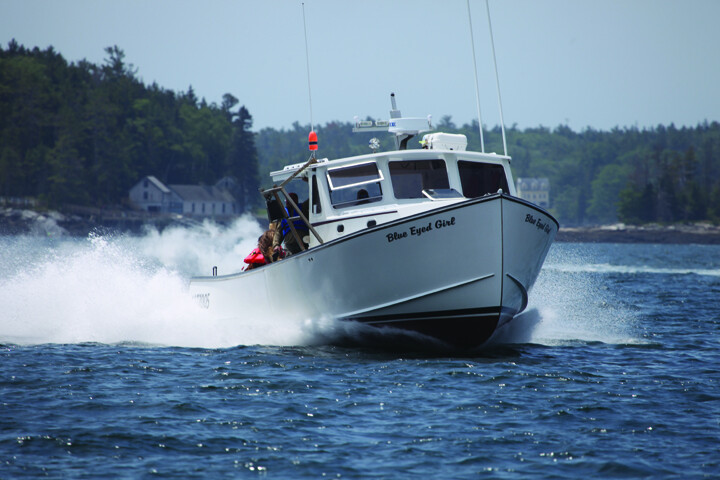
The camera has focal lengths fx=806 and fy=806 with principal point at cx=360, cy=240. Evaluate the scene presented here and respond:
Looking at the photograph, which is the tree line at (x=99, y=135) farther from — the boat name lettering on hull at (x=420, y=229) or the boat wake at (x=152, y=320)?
the boat name lettering on hull at (x=420, y=229)

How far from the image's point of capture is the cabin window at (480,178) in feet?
47.4

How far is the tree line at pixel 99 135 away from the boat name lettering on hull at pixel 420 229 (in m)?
119

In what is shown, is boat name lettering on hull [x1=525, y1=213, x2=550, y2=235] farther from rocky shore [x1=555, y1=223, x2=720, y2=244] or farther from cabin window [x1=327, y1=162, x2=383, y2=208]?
rocky shore [x1=555, y1=223, x2=720, y2=244]

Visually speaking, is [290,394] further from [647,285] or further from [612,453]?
[647,285]

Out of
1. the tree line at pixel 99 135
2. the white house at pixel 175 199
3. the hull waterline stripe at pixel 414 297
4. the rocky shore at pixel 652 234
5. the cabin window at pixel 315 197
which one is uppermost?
the tree line at pixel 99 135

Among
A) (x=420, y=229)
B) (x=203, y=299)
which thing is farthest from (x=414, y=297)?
(x=203, y=299)

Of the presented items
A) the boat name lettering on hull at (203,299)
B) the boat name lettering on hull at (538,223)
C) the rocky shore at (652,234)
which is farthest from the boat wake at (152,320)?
the rocky shore at (652,234)

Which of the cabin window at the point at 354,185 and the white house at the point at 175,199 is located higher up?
the white house at the point at 175,199

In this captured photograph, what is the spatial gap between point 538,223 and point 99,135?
13296 centimetres

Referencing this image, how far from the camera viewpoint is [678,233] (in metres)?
143

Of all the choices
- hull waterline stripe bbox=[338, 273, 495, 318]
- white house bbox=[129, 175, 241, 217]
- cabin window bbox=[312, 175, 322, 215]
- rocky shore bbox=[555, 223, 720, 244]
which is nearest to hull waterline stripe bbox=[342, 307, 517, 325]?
hull waterline stripe bbox=[338, 273, 495, 318]

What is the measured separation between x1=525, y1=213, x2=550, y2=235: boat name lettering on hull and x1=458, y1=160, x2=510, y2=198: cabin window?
4.63ft

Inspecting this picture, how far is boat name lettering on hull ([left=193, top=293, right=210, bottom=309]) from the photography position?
53.4 ft

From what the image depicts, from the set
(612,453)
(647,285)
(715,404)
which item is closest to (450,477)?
(612,453)
